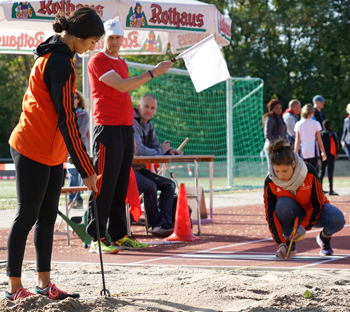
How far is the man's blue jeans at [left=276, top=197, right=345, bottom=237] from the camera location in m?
5.38

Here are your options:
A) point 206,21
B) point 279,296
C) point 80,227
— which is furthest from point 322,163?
point 279,296

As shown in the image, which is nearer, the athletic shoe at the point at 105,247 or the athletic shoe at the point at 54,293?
the athletic shoe at the point at 54,293

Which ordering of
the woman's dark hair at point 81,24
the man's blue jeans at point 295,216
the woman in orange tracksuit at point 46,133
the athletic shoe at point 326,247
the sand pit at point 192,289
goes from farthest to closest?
the athletic shoe at point 326,247 → the man's blue jeans at point 295,216 → the woman's dark hair at point 81,24 → the woman in orange tracksuit at point 46,133 → the sand pit at point 192,289

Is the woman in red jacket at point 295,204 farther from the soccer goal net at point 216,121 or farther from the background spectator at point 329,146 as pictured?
the soccer goal net at point 216,121

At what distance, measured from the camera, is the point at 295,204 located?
5.46 m

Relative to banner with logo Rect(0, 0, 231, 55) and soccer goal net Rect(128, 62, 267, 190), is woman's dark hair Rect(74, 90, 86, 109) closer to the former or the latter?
banner with logo Rect(0, 0, 231, 55)

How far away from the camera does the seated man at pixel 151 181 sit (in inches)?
284

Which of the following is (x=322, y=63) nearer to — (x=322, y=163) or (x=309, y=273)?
(x=322, y=163)

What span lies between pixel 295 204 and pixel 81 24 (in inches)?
107

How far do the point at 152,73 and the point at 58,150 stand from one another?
5.62ft

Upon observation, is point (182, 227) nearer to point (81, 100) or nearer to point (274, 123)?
point (81, 100)

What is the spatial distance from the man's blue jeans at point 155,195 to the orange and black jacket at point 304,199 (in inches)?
79.4

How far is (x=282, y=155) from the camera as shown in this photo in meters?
5.15

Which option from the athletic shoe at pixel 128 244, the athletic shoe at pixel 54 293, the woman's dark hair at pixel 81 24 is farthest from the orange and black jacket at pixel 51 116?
the athletic shoe at pixel 128 244
